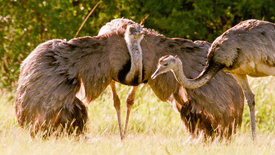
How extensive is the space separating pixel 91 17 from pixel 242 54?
5515 mm

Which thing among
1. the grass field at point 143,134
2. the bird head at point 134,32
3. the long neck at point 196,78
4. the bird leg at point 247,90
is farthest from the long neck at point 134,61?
the bird leg at point 247,90

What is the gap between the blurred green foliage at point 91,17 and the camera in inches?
383

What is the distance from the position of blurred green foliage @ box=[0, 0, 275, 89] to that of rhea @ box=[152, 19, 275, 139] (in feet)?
14.0

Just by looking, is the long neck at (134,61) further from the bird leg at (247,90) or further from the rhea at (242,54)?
the bird leg at (247,90)

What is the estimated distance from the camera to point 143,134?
6.84 meters

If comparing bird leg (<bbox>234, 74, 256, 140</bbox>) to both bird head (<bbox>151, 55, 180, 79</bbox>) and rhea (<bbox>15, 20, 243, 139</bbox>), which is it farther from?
bird head (<bbox>151, 55, 180, 79</bbox>)

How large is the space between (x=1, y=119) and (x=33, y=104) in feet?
5.29

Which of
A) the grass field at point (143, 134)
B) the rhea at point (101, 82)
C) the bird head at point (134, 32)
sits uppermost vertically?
the bird head at point (134, 32)

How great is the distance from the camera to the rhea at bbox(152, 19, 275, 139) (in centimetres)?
575

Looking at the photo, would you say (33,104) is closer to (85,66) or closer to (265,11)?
(85,66)

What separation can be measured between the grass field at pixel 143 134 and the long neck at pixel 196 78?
0.62 m

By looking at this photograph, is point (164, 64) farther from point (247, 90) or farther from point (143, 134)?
point (143, 134)

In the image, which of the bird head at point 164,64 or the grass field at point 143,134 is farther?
the bird head at point 164,64

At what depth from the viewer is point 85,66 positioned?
5836 millimetres
